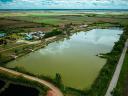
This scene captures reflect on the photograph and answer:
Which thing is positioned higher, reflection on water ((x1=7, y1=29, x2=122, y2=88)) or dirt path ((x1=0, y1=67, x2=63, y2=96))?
dirt path ((x1=0, y1=67, x2=63, y2=96))

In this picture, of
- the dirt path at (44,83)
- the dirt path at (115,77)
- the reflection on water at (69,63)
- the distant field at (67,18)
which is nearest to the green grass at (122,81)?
the dirt path at (115,77)

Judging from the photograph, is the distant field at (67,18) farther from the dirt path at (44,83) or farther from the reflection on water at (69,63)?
the dirt path at (44,83)

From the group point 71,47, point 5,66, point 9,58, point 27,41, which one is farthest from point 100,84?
point 27,41

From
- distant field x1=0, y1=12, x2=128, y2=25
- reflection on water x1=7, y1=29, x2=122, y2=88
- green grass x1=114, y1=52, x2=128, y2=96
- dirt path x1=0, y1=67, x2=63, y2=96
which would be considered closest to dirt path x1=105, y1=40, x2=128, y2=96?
green grass x1=114, y1=52, x2=128, y2=96

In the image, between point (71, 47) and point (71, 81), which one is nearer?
point (71, 81)

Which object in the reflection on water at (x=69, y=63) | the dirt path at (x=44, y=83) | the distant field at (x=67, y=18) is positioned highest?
the dirt path at (x=44, y=83)

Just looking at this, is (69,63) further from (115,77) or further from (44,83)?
(44,83)

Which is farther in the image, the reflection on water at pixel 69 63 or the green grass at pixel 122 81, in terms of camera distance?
the reflection on water at pixel 69 63

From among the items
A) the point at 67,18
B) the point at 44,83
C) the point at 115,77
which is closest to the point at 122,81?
the point at 115,77

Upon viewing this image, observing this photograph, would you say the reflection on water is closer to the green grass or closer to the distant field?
the green grass

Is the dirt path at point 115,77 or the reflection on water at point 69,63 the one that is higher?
the dirt path at point 115,77

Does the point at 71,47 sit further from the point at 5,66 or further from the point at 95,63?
the point at 5,66
